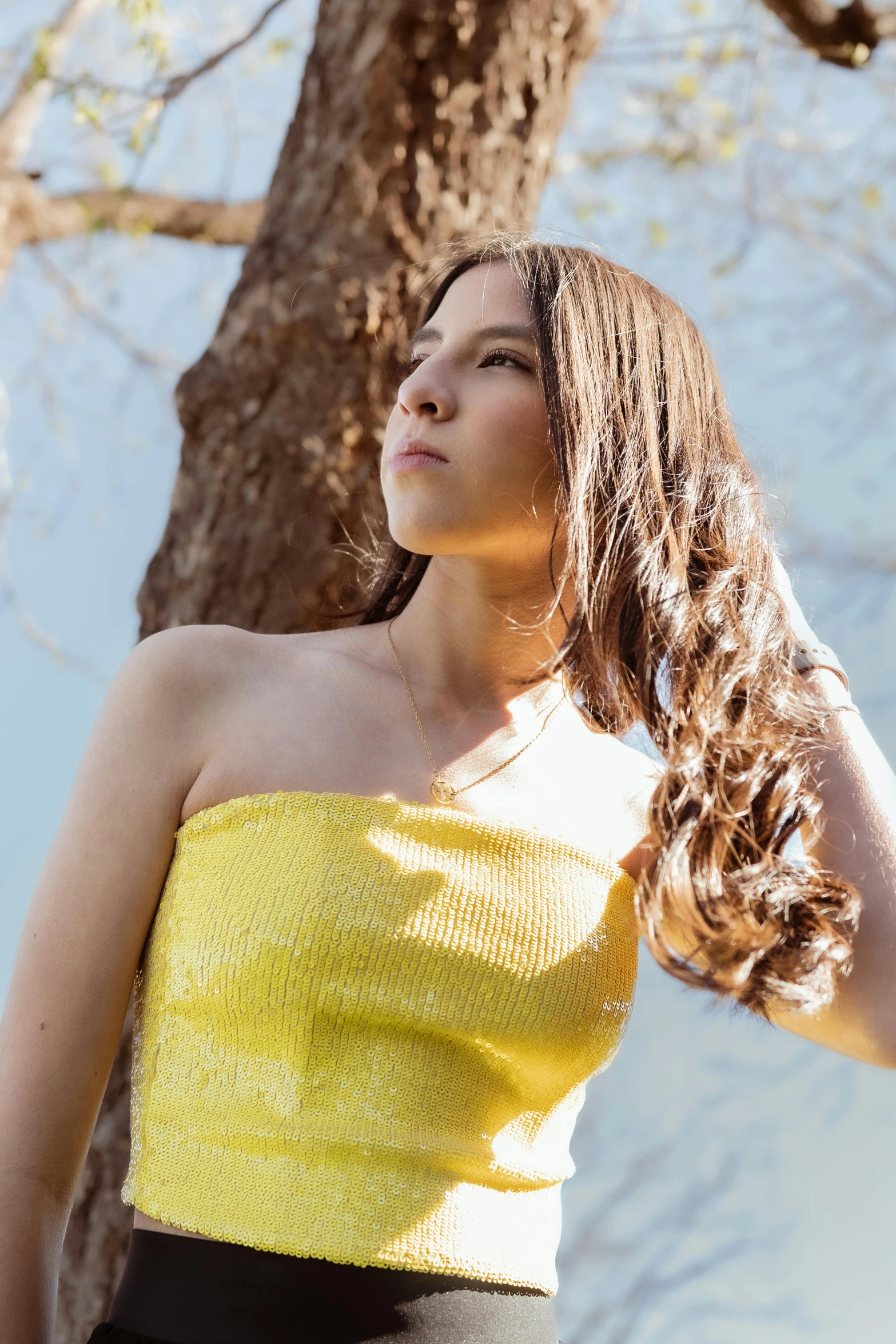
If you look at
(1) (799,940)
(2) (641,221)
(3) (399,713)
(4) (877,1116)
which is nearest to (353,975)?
(3) (399,713)

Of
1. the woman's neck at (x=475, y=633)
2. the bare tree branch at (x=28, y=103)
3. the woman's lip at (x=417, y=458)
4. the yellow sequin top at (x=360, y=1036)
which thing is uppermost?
the bare tree branch at (x=28, y=103)

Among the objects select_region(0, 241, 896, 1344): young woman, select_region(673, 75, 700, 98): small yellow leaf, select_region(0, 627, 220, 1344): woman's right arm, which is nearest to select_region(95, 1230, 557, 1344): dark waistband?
select_region(0, 241, 896, 1344): young woman

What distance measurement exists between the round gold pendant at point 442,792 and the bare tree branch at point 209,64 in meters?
1.98

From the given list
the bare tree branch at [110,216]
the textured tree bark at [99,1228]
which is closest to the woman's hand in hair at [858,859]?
the textured tree bark at [99,1228]

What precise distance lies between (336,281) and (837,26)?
1572 millimetres

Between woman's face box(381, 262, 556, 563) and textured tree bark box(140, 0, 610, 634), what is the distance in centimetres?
64

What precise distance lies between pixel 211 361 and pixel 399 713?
3.33 feet

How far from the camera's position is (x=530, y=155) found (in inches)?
97.1

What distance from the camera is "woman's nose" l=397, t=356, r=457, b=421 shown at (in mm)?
1549

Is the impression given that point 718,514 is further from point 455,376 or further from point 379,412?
point 379,412

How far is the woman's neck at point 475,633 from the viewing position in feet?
5.54

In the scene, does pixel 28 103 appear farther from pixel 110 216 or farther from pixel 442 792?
pixel 442 792

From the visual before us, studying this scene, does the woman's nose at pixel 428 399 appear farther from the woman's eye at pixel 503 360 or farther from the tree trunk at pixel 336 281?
the tree trunk at pixel 336 281

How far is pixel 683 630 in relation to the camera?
160 centimetres
